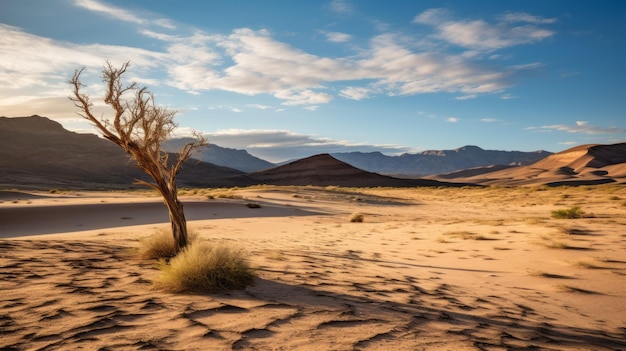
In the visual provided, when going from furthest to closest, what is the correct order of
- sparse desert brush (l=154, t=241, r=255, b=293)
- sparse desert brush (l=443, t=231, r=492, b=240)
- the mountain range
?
1. the mountain range
2. sparse desert brush (l=443, t=231, r=492, b=240)
3. sparse desert brush (l=154, t=241, r=255, b=293)

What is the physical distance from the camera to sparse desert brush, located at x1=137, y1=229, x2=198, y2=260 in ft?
23.4

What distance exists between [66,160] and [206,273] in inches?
4318

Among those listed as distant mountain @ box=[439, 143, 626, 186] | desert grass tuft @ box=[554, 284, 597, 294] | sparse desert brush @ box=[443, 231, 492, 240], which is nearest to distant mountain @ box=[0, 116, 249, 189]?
sparse desert brush @ box=[443, 231, 492, 240]

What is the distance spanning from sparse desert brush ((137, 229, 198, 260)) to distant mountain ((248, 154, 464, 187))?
233 ft

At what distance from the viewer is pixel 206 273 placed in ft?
16.1

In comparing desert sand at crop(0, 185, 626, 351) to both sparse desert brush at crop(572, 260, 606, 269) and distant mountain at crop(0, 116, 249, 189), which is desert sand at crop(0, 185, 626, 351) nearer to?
sparse desert brush at crop(572, 260, 606, 269)

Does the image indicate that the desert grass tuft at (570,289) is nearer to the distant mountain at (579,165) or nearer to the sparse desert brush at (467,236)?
the sparse desert brush at (467,236)

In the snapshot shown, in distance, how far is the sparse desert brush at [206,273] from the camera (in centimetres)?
477

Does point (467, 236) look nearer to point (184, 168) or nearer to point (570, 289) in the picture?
point (570, 289)

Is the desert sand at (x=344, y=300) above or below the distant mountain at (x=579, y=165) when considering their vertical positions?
below

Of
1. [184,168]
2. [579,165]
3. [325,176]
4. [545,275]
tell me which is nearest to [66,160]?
[184,168]

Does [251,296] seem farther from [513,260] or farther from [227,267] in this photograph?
[513,260]

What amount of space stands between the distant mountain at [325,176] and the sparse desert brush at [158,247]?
71.1 metres

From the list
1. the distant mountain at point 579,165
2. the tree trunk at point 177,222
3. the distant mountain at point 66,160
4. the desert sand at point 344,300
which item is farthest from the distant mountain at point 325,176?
the tree trunk at point 177,222
